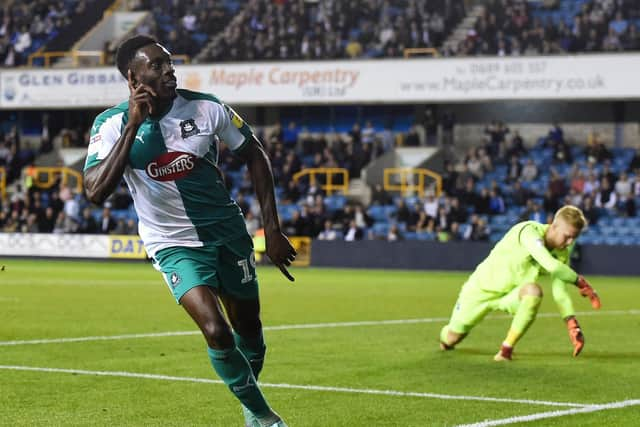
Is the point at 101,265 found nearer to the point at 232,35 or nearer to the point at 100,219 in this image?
the point at 100,219

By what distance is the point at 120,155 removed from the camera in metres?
6.06

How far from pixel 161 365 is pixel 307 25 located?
31.1 metres

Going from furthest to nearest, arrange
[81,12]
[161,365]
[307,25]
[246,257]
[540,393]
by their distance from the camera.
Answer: [81,12] < [307,25] < [161,365] < [540,393] < [246,257]

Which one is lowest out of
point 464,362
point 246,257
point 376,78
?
point 376,78

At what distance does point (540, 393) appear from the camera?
8.74 metres

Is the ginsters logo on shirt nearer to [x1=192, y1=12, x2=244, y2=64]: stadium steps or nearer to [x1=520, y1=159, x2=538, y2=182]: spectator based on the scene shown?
[x1=520, y1=159, x2=538, y2=182]: spectator

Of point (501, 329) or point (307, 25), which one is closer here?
point (501, 329)

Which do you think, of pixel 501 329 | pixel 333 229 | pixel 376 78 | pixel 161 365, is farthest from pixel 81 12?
pixel 161 365

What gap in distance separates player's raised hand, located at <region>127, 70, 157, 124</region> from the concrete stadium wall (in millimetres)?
24044

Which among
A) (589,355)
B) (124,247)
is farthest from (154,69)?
(124,247)

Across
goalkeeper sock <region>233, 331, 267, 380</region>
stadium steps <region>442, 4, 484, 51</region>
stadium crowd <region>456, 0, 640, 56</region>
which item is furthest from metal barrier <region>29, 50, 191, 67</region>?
goalkeeper sock <region>233, 331, 267, 380</region>

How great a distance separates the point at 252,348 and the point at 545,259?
4.16m

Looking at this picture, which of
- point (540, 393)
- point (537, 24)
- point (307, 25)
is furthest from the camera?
point (307, 25)

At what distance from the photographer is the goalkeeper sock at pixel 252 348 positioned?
702cm
